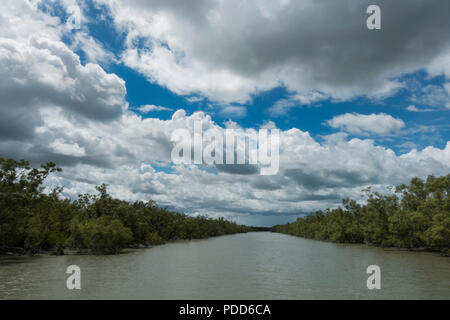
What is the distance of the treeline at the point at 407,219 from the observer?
61.7 metres

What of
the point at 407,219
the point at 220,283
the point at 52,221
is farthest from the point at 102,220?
the point at 407,219

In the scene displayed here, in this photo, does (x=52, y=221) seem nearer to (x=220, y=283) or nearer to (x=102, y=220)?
(x=102, y=220)

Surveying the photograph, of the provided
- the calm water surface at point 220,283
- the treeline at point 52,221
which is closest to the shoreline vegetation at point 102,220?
the treeline at point 52,221

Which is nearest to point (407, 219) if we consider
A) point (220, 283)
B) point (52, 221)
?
point (220, 283)

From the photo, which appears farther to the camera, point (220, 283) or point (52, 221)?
point (52, 221)

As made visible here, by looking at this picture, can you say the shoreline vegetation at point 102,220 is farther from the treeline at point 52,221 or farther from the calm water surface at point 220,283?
the calm water surface at point 220,283

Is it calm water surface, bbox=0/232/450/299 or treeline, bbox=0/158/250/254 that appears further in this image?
treeline, bbox=0/158/250/254

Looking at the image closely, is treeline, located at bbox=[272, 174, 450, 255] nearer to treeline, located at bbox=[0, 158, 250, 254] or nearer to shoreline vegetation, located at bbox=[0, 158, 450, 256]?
shoreline vegetation, located at bbox=[0, 158, 450, 256]

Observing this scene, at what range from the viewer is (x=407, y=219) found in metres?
77.8

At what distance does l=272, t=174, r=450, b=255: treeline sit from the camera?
61.7 metres

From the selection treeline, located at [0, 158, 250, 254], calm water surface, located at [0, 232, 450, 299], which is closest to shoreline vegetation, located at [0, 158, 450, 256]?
treeline, located at [0, 158, 250, 254]
